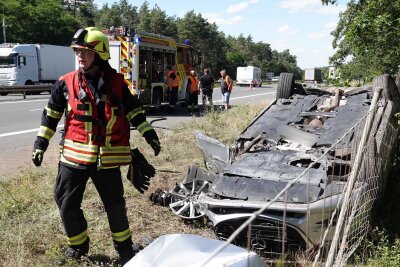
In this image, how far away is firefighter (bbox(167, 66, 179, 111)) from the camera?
571 inches

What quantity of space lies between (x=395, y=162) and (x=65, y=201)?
163 inches

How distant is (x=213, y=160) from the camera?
4.71 metres

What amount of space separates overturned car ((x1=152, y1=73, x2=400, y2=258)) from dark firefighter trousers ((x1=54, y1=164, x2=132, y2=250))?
0.69m

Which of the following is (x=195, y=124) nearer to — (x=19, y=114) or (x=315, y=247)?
(x=19, y=114)

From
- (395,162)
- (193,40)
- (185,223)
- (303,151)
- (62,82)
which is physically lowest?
(185,223)

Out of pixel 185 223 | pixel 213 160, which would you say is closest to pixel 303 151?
pixel 213 160

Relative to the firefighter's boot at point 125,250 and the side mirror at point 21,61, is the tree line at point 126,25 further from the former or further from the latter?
the firefighter's boot at point 125,250

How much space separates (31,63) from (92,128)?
80.1ft

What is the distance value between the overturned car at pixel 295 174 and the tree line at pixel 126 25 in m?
10.1

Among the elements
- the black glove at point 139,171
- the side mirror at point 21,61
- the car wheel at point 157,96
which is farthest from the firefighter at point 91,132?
the side mirror at point 21,61

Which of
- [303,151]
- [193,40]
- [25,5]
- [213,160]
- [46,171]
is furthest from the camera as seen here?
[193,40]

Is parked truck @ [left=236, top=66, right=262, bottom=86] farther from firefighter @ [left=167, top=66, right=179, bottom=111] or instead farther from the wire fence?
the wire fence

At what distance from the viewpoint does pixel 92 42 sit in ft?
10.3

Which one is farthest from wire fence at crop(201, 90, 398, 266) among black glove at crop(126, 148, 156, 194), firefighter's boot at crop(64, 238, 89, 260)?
firefighter's boot at crop(64, 238, 89, 260)
